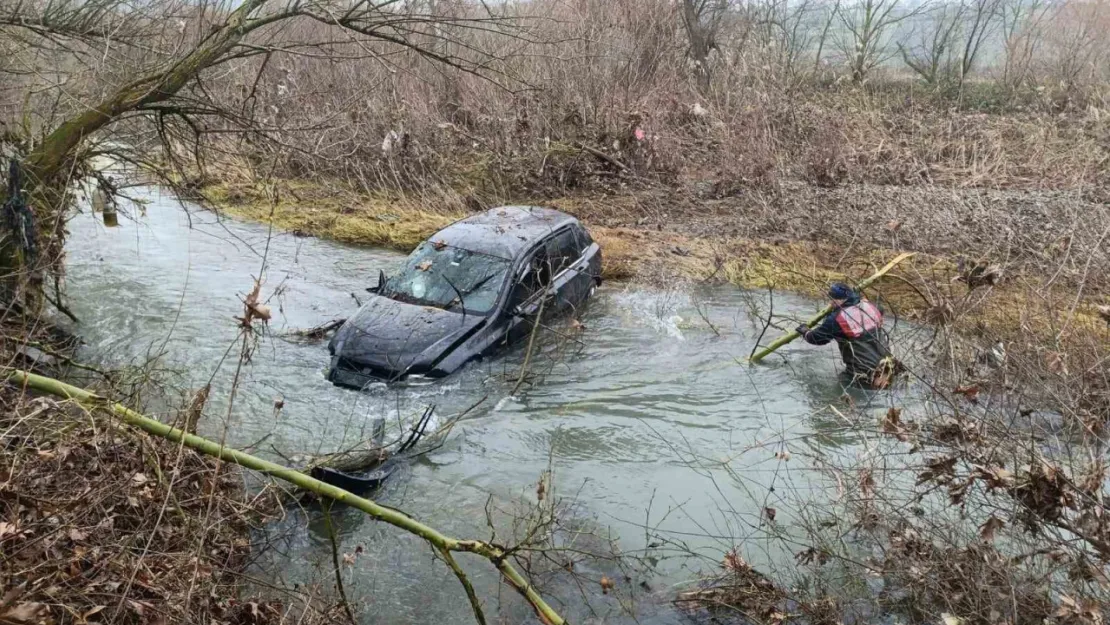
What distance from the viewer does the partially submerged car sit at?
8.73m

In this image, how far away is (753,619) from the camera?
570 cm

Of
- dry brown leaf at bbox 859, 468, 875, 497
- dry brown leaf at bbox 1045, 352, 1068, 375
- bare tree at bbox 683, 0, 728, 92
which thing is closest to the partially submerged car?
dry brown leaf at bbox 859, 468, 875, 497

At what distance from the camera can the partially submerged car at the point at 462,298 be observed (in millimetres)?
8727

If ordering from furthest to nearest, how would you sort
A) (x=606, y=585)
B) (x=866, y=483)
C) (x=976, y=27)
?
1. (x=976, y=27)
2. (x=606, y=585)
3. (x=866, y=483)

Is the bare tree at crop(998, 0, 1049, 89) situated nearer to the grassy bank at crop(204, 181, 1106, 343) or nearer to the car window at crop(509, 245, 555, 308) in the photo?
the grassy bank at crop(204, 181, 1106, 343)

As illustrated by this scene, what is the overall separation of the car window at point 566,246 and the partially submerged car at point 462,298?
0.02m

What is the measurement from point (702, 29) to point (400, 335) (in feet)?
44.0

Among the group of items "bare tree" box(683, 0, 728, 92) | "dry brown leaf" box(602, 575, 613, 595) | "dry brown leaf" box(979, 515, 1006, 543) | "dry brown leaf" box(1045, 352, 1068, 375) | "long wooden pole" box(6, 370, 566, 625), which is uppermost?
"bare tree" box(683, 0, 728, 92)

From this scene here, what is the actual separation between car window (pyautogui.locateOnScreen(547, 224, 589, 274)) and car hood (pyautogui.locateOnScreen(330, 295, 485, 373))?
175 centimetres

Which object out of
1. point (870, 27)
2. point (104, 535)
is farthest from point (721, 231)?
point (104, 535)

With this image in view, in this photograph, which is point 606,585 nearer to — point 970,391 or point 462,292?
point 970,391

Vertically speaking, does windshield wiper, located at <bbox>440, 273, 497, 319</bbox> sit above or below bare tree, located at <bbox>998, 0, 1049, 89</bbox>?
below

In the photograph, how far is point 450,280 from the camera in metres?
9.53

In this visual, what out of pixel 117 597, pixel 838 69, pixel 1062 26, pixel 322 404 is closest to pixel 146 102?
pixel 322 404
